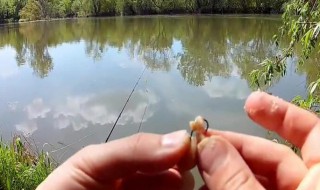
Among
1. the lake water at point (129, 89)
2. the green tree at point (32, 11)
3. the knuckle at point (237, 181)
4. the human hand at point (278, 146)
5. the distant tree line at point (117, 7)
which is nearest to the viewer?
the knuckle at point (237, 181)

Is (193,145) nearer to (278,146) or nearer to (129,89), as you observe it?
(278,146)

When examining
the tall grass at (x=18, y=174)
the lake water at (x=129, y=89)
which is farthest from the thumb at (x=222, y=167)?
the tall grass at (x=18, y=174)

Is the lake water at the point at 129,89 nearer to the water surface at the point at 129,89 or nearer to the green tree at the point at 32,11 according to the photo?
the water surface at the point at 129,89

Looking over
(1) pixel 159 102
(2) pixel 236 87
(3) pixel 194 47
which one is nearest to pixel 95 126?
(1) pixel 159 102

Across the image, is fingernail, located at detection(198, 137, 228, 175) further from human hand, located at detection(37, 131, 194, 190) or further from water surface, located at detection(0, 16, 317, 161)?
water surface, located at detection(0, 16, 317, 161)

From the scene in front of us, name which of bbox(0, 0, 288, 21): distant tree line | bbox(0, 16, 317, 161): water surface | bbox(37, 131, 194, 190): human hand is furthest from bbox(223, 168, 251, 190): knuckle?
bbox(0, 0, 288, 21): distant tree line

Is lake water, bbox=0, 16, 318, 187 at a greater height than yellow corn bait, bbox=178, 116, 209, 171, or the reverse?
yellow corn bait, bbox=178, 116, 209, 171
